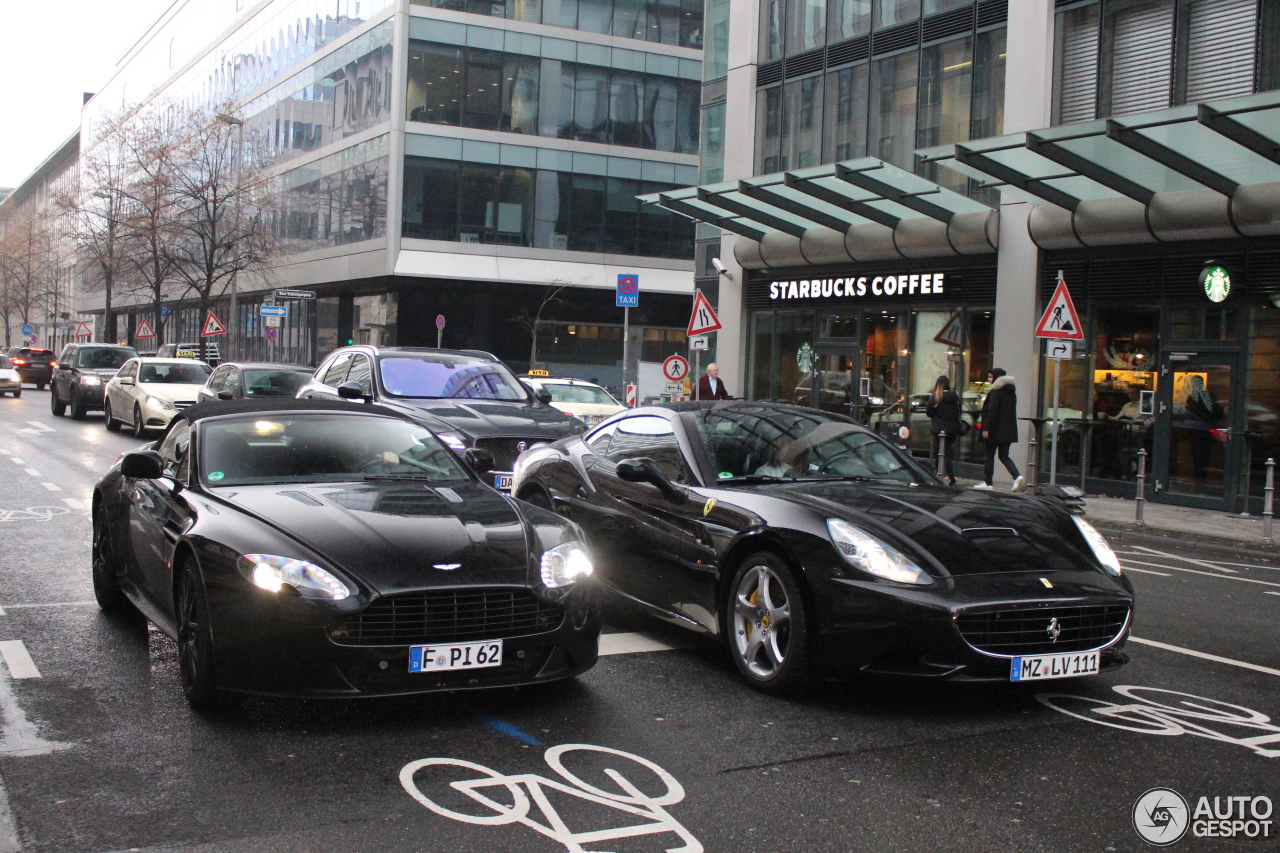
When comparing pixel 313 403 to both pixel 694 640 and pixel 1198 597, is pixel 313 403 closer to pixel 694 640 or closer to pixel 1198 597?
pixel 694 640

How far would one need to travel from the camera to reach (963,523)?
583 cm

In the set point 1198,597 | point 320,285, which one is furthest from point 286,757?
point 320,285

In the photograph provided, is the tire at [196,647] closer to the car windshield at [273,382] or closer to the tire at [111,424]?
the car windshield at [273,382]

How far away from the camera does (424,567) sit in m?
5.14

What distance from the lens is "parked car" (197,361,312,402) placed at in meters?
18.8

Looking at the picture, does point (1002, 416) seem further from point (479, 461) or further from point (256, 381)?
point (479, 461)

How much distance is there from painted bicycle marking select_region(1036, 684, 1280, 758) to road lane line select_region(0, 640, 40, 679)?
4921mm

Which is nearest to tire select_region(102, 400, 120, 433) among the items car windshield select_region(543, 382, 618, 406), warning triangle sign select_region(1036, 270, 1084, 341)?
car windshield select_region(543, 382, 618, 406)

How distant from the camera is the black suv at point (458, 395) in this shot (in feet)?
39.0

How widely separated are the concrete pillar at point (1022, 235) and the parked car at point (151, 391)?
14.5 meters

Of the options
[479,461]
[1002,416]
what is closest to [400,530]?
[479,461]

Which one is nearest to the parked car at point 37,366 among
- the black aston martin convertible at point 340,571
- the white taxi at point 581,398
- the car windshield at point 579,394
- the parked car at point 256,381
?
the parked car at point 256,381

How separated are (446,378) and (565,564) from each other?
8187mm

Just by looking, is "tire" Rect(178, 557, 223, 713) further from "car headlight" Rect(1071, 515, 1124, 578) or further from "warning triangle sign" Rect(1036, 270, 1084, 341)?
"warning triangle sign" Rect(1036, 270, 1084, 341)
